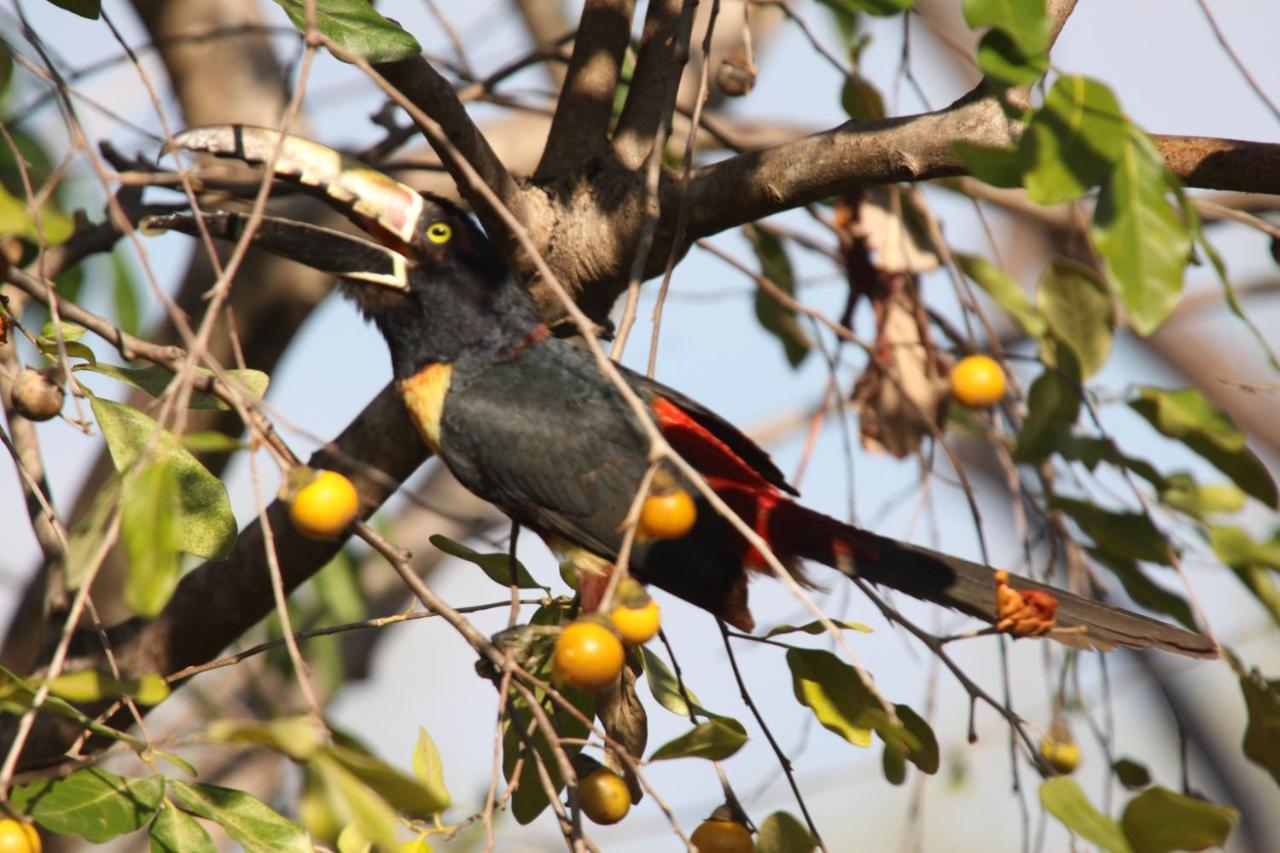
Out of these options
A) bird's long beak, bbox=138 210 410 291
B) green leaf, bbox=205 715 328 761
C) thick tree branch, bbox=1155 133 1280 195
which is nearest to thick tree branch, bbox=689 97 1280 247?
thick tree branch, bbox=1155 133 1280 195

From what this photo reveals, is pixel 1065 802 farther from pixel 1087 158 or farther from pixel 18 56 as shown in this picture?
pixel 18 56

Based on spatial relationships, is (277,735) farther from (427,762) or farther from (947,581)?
(947,581)

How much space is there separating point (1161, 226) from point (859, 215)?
2147mm

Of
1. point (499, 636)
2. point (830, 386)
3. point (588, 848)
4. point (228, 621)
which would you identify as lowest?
point (588, 848)

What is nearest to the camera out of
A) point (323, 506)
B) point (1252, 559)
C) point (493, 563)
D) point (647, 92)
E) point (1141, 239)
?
point (1141, 239)

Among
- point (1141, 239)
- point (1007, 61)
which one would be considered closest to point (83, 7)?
point (1007, 61)

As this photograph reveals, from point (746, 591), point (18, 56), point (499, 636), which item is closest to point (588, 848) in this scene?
point (499, 636)

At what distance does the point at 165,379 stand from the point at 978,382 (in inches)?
61.7

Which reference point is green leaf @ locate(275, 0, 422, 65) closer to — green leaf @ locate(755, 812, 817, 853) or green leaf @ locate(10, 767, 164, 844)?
green leaf @ locate(10, 767, 164, 844)

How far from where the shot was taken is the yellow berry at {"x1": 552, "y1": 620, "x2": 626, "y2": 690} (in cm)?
Answer: 167

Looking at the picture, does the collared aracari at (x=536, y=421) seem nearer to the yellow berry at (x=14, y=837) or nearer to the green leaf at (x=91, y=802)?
the green leaf at (x=91, y=802)

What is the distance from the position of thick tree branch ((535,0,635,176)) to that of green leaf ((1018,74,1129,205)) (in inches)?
53.8

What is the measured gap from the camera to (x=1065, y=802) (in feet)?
5.41

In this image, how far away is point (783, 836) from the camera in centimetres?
211
